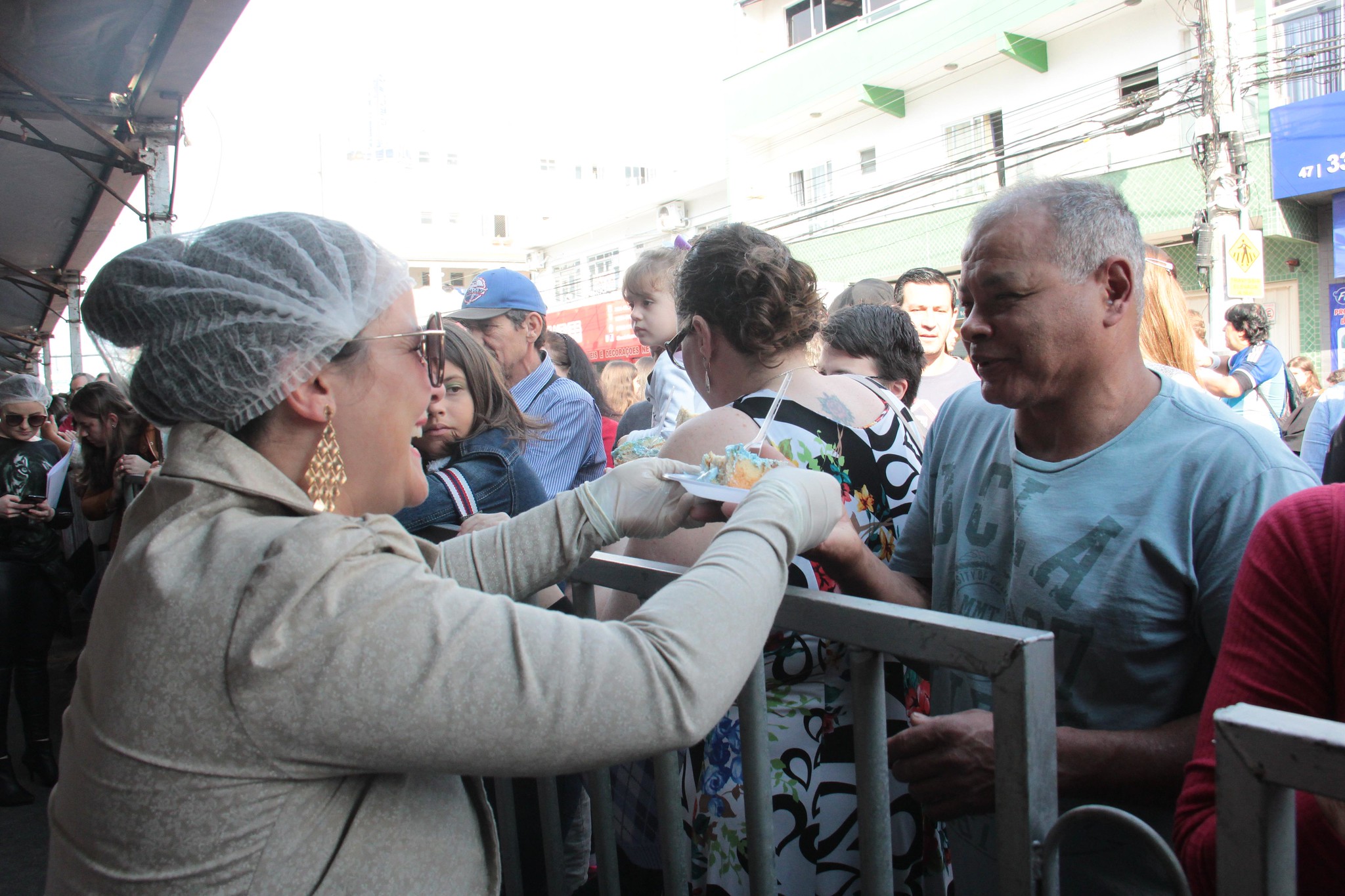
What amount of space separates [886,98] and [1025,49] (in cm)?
319

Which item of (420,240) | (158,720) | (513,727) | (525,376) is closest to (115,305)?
(158,720)

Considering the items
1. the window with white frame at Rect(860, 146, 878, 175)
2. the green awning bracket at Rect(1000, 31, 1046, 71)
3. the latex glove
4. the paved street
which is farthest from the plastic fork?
the window with white frame at Rect(860, 146, 878, 175)

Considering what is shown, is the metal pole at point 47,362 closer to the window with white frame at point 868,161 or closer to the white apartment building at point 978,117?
the white apartment building at point 978,117

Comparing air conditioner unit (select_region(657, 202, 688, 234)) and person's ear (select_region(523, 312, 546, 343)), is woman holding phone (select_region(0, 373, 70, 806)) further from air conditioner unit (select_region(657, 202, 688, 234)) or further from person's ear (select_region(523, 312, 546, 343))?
air conditioner unit (select_region(657, 202, 688, 234))

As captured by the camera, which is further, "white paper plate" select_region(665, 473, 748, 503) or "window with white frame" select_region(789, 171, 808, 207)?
"window with white frame" select_region(789, 171, 808, 207)

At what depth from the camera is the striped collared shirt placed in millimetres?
3314

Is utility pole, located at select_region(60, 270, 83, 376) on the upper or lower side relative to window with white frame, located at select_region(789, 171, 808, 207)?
lower

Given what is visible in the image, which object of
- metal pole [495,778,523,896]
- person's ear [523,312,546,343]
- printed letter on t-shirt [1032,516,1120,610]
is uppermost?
person's ear [523,312,546,343]

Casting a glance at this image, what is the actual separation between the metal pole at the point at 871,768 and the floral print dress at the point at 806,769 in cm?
31

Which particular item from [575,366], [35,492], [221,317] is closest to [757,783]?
[221,317]

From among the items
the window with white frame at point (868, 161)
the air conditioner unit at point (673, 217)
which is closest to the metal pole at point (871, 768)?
the window with white frame at point (868, 161)

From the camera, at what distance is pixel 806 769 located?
169cm

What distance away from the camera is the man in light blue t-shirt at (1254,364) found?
5.63 meters

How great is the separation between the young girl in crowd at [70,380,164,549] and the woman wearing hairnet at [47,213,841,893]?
4544 mm
